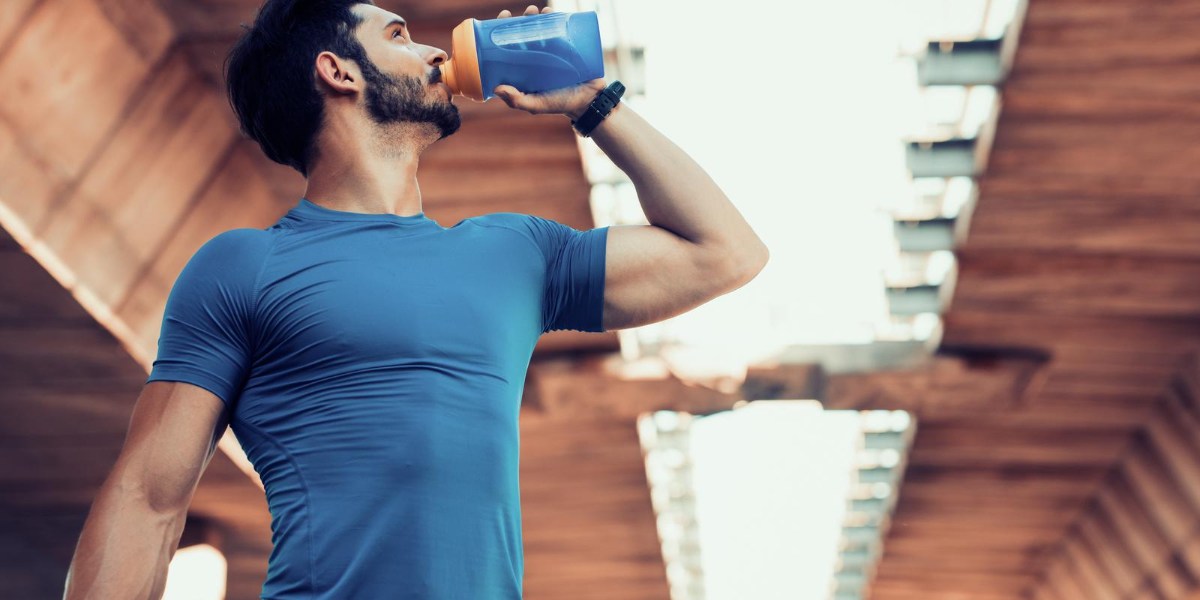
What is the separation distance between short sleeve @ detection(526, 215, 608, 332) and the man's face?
246 millimetres

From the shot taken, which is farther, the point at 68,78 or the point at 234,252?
the point at 68,78

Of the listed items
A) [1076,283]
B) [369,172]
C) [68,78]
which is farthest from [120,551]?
[1076,283]

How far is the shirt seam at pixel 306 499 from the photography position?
189 centimetres

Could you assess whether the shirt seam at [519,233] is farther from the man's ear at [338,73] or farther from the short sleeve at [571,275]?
the man's ear at [338,73]

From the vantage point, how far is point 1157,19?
7555 mm

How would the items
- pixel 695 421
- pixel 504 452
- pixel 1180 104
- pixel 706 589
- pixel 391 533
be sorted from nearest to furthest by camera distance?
pixel 391 533 → pixel 504 452 → pixel 1180 104 → pixel 695 421 → pixel 706 589

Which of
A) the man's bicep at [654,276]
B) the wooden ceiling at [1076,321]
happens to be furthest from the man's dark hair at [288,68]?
the wooden ceiling at [1076,321]

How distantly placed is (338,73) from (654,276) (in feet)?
1.97

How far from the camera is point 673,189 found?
2445 millimetres

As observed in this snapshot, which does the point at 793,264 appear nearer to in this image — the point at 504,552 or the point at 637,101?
the point at 637,101

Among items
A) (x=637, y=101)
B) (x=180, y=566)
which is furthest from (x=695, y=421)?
(x=637, y=101)

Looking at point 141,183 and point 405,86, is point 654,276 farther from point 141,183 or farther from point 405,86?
point 141,183

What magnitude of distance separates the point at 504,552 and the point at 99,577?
0.51 meters

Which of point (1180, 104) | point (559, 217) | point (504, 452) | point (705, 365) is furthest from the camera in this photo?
point (705, 365)
